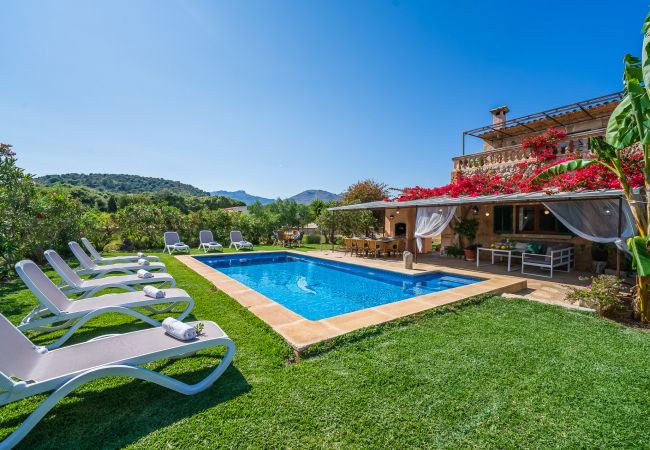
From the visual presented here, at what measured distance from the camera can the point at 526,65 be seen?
15195mm

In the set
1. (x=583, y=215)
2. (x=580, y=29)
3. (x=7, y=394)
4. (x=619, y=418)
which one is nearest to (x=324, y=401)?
(x=7, y=394)

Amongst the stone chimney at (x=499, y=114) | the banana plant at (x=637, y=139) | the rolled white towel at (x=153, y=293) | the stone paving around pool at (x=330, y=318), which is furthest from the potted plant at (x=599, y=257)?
the stone chimney at (x=499, y=114)

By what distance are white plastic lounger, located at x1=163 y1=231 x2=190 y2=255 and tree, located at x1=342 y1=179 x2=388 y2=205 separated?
1330cm

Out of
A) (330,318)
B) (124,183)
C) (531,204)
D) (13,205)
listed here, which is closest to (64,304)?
(330,318)

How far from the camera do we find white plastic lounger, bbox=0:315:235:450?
2.34 meters

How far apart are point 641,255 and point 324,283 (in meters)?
8.04

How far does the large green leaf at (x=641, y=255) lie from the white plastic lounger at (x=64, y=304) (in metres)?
7.62

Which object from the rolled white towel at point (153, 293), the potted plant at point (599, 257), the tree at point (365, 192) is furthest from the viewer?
the tree at point (365, 192)

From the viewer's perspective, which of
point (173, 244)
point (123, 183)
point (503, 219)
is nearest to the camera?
point (503, 219)

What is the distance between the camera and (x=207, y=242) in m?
16.6

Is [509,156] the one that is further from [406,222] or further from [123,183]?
[123,183]

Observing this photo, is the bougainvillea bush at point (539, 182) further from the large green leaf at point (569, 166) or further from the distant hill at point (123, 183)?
the distant hill at point (123, 183)

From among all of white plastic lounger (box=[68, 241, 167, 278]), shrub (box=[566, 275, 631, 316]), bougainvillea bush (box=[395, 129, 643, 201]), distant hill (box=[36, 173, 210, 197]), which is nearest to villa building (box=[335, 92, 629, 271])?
bougainvillea bush (box=[395, 129, 643, 201])

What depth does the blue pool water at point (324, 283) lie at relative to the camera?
8.10 m
